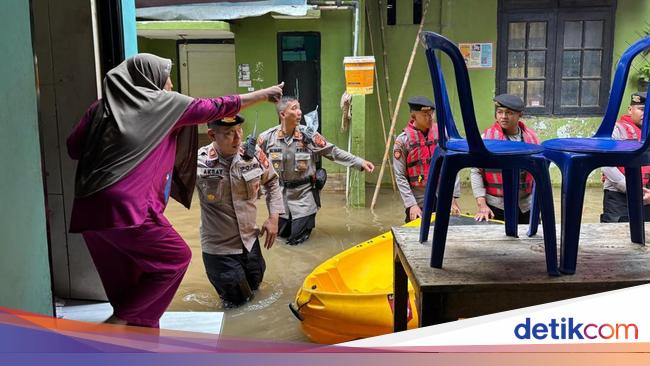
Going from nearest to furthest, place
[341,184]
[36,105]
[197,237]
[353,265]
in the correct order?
[36,105], [353,265], [197,237], [341,184]

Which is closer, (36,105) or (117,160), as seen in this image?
(36,105)

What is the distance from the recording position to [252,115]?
9.06 m

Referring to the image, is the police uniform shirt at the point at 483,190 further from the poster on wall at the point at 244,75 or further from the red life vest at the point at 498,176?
the poster on wall at the point at 244,75

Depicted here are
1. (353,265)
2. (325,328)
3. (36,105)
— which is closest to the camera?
(36,105)

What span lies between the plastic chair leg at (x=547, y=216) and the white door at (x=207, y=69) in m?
11.3

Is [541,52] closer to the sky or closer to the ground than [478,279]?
closer to the sky

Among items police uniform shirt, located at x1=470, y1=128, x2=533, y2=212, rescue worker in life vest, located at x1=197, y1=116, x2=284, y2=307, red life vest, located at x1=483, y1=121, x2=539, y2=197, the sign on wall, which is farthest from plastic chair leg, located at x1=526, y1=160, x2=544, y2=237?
the sign on wall

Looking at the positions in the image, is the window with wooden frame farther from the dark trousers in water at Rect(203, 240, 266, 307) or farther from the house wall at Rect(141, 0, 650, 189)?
the dark trousers in water at Rect(203, 240, 266, 307)

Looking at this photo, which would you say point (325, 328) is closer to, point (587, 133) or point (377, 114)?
point (377, 114)

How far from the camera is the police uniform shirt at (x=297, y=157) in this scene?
6113mm

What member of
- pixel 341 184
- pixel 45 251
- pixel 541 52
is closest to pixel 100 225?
pixel 45 251

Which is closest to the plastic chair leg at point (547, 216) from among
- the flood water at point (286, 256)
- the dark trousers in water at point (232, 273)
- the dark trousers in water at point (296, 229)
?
the flood water at point (286, 256)

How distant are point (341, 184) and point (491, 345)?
697 cm

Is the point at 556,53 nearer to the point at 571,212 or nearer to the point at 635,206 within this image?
the point at 635,206
